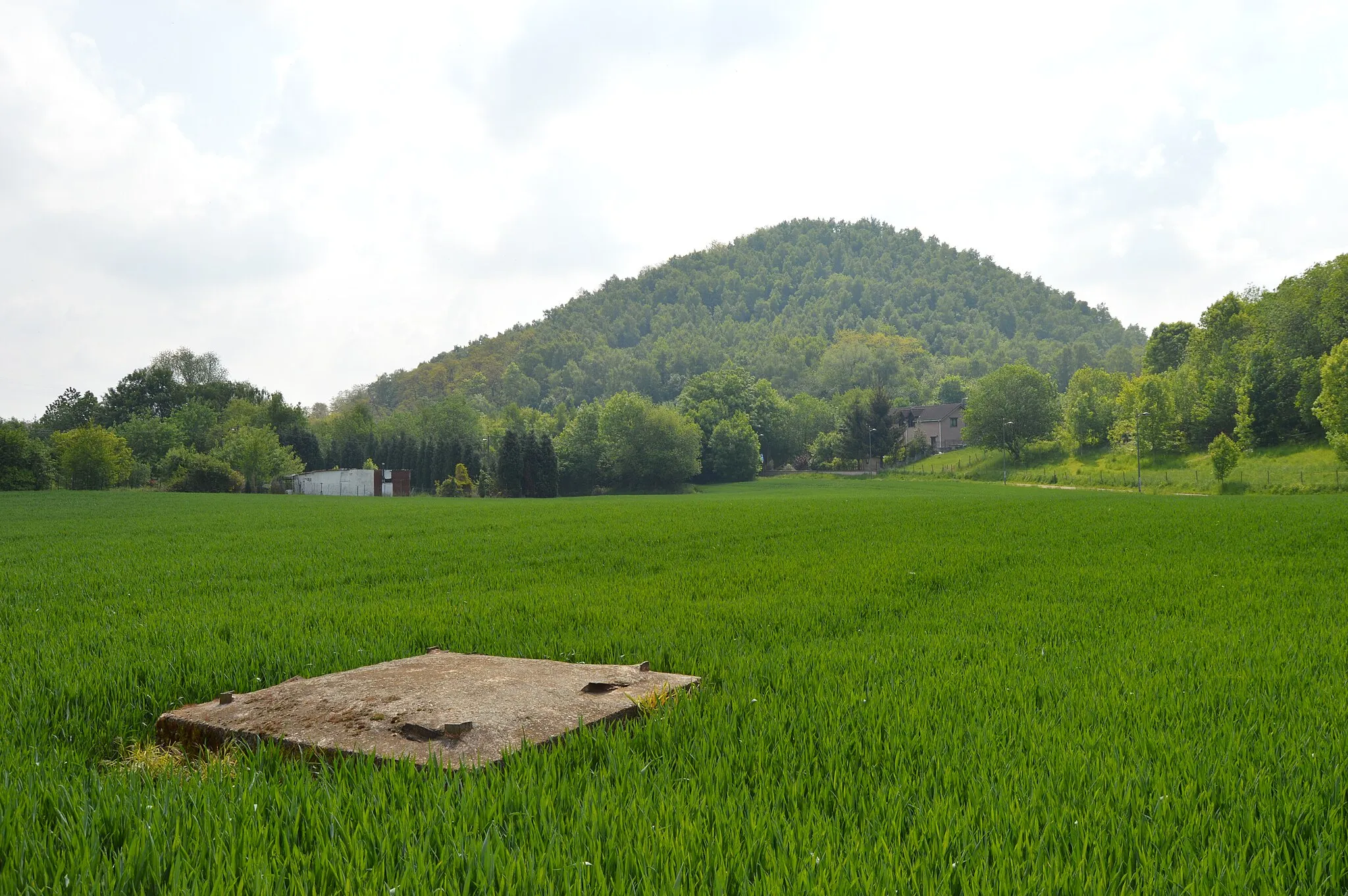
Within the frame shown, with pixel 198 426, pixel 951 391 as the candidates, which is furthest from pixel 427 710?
pixel 951 391

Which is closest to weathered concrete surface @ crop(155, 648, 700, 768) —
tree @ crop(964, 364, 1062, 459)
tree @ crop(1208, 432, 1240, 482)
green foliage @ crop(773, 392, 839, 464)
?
tree @ crop(1208, 432, 1240, 482)

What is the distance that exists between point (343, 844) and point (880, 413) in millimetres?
113359

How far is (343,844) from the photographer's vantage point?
10.2ft

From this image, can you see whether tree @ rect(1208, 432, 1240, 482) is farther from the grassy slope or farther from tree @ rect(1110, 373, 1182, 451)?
tree @ rect(1110, 373, 1182, 451)

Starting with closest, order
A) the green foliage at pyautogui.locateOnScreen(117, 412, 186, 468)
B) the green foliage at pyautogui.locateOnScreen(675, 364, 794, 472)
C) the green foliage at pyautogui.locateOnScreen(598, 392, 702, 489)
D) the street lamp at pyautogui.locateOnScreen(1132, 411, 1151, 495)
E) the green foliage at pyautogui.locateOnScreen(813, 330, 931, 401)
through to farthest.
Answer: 1. the street lamp at pyautogui.locateOnScreen(1132, 411, 1151, 495)
2. the green foliage at pyautogui.locateOnScreen(598, 392, 702, 489)
3. the green foliage at pyautogui.locateOnScreen(117, 412, 186, 468)
4. the green foliage at pyautogui.locateOnScreen(675, 364, 794, 472)
5. the green foliage at pyautogui.locateOnScreen(813, 330, 931, 401)

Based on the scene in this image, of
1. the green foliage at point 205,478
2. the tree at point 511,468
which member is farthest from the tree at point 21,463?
the tree at point 511,468

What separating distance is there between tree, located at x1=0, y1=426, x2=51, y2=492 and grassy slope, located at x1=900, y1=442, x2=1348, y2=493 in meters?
92.3

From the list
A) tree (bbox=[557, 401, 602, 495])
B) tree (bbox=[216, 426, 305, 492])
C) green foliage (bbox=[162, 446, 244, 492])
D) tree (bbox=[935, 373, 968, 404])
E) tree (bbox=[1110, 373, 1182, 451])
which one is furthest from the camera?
tree (bbox=[935, 373, 968, 404])

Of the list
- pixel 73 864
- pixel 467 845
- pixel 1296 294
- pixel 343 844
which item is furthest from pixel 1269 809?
pixel 1296 294

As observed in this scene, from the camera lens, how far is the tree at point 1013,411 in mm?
102562

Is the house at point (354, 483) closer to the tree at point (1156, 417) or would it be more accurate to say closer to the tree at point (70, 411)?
the tree at point (70, 411)

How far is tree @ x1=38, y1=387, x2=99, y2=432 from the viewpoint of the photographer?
117m

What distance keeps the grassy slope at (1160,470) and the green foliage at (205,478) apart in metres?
78.9

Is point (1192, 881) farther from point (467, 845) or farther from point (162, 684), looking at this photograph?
point (162, 684)
